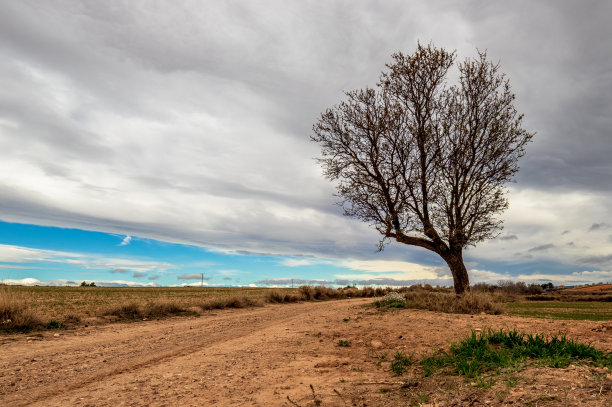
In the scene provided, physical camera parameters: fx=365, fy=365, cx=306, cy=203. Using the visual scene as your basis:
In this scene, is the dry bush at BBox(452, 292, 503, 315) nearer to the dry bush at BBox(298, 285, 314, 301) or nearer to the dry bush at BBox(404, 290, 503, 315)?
the dry bush at BBox(404, 290, 503, 315)

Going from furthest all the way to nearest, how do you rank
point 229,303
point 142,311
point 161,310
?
point 229,303
point 161,310
point 142,311

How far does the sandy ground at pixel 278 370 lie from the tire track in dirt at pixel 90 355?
27 millimetres

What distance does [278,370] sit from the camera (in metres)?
6.70

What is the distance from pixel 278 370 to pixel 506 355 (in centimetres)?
379

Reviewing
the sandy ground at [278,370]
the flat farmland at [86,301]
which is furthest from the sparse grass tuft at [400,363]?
the flat farmland at [86,301]

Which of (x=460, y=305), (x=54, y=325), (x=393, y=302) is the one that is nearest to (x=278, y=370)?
(x=460, y=305)

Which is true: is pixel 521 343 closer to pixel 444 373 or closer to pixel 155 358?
pixel 444 373

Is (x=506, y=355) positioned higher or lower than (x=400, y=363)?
higher

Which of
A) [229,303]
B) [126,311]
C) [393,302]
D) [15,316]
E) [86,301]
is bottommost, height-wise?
[86,301]

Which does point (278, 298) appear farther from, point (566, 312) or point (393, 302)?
point (566, 312)

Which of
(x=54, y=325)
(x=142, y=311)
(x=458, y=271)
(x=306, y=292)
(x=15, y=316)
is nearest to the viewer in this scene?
(x=15, y=316)

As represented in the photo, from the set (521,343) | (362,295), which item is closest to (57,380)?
(521,343)

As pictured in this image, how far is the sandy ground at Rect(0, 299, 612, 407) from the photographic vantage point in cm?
414

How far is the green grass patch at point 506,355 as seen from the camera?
15.8ft
